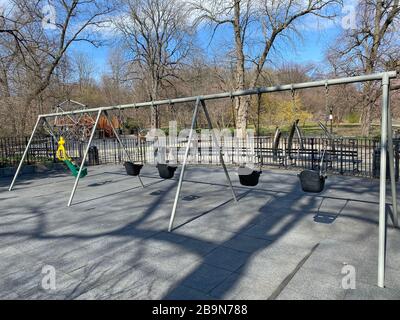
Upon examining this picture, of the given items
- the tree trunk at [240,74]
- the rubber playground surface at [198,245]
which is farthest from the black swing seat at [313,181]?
the tree trunk at [240,74]

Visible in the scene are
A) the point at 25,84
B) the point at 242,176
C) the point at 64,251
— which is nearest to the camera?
the point at 64,251

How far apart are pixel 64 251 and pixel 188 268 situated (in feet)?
5.72

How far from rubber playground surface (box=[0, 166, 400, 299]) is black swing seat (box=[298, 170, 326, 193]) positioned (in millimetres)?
582

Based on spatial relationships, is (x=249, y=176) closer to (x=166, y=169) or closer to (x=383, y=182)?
(x=166, y=169)

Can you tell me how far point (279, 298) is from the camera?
2629mm

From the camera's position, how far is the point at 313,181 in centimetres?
453

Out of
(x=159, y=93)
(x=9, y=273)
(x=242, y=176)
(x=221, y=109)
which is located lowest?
(x=9, y=273)

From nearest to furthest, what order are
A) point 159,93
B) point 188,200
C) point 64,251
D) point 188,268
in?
1. point 188,268
2. point 64,251
3. point 188,200
4. point 159,93

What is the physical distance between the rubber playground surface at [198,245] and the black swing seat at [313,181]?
1.91ft

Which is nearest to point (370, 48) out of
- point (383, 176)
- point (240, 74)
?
point (240, 74)

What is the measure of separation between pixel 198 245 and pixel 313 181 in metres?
2.05

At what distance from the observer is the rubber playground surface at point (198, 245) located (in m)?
2.85

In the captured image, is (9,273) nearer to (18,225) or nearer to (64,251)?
(64,251)
